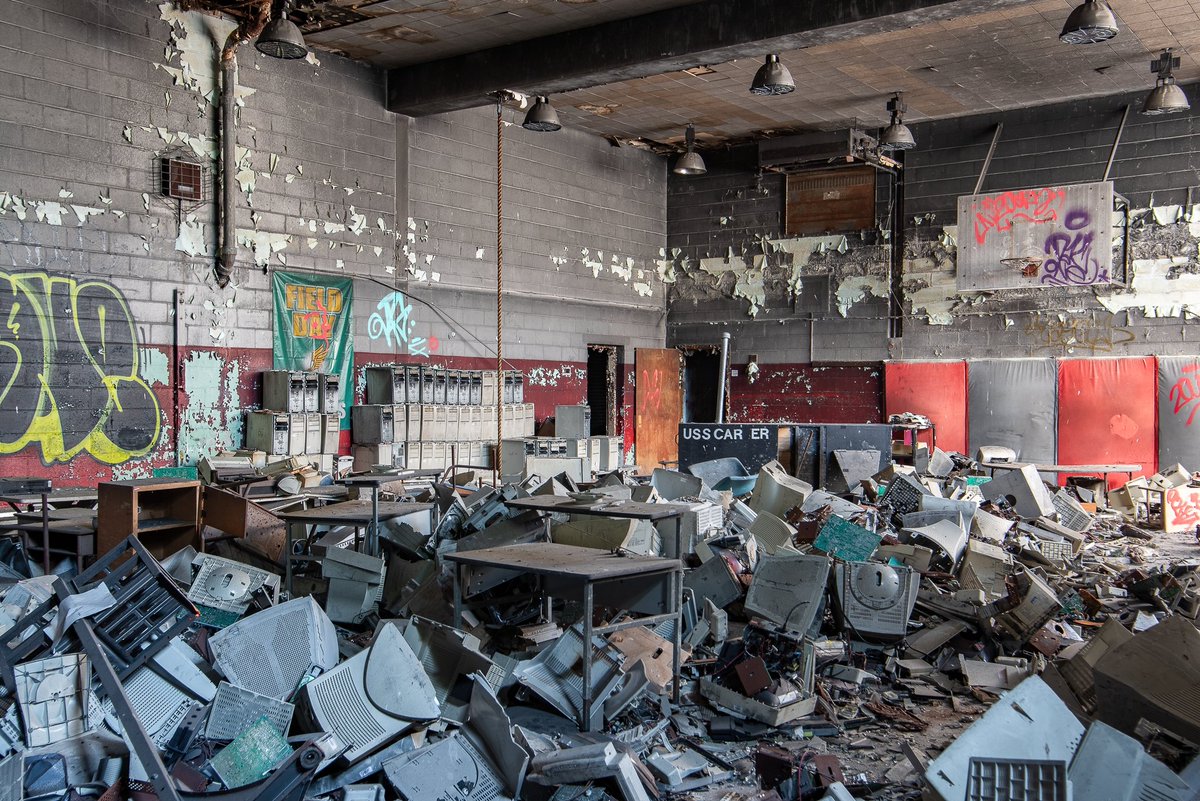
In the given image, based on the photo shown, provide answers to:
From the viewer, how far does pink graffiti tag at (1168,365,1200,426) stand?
1115 centimetres

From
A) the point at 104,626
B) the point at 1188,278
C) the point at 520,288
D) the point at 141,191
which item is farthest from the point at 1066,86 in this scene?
the point at 104,626

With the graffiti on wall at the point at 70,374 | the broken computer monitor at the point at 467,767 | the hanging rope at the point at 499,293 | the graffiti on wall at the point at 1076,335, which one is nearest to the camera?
the broken computer monitor at the point at 467,767

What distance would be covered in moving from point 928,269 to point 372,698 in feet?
35.6

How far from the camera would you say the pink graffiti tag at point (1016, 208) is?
11.8 metres

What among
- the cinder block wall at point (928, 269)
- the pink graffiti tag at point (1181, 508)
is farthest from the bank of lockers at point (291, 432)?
the pink graffiti tag at point (1181, 508)

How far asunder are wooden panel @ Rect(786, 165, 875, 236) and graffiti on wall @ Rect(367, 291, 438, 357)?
5.85 metres

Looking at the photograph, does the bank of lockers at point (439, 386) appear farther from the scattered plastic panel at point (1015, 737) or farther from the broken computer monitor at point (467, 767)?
the scattered plastic panel at point (1015, 737)

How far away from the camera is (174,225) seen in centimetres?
842

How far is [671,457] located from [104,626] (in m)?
11.5

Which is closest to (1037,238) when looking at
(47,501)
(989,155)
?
(989,155)

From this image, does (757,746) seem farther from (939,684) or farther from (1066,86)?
(1066,86)

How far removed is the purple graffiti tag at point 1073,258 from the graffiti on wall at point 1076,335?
49cm

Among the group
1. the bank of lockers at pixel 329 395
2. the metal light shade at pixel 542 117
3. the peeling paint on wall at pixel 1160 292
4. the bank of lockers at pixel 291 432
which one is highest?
the metal light shade at pixel 542 117

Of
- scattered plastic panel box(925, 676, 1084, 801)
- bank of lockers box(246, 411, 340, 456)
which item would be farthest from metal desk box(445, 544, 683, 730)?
bank of lockers box(246, 411, 340, 456)
